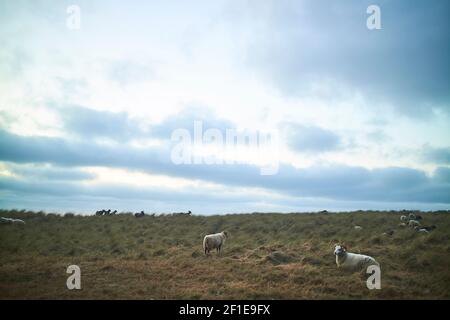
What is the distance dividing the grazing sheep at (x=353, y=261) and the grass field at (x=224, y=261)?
1.88 ft

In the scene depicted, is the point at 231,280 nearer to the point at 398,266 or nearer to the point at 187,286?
the point at 187,286

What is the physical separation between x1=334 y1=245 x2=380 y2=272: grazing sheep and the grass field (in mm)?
572

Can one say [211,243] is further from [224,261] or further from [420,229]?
[420,229]

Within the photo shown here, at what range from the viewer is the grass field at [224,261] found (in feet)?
41.5

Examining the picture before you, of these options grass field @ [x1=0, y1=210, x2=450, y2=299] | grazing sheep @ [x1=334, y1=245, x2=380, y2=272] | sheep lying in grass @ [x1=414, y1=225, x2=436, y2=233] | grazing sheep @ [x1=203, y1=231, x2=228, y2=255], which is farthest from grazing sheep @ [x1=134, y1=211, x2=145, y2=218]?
sheep lying in grass @ [x1=414, y1=225, x2=436, y2=233]

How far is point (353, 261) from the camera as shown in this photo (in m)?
15.9

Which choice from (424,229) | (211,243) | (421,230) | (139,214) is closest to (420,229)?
(424,229)

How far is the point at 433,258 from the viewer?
16328mm

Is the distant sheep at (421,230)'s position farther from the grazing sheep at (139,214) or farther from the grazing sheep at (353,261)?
the grazing sheep at (139,214)

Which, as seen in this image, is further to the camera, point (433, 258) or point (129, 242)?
point (129, 242)

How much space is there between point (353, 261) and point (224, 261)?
6.57 m

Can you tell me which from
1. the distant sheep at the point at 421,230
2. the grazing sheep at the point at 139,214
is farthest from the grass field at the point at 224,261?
the grazing sheep at the point at 139,214
